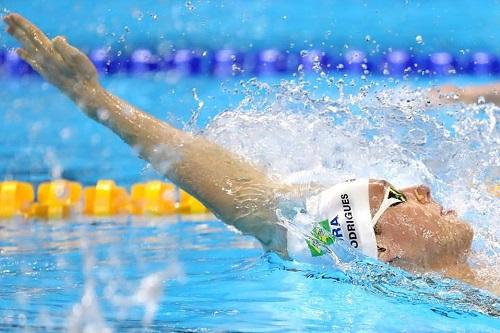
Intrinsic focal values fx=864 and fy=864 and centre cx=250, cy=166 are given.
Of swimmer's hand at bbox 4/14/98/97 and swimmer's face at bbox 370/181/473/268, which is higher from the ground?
swimmer's hand at bbox 4/14/98/97

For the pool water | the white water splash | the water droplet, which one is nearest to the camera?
the pool water

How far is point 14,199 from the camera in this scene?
382 cm

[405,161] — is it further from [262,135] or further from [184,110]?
[184,110]

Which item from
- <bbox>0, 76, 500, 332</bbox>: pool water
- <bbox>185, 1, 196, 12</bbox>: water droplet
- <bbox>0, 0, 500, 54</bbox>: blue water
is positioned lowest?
<bbox>0, 76, 500, 332</bbox>: pool water

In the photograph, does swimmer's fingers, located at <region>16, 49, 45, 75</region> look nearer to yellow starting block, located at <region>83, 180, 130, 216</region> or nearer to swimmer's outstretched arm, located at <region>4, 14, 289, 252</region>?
swimmer's outstretched arm, located at <region>4, 14, 289, 252</region>

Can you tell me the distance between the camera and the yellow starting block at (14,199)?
3.76m

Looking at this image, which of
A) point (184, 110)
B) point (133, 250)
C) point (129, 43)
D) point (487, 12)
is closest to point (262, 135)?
point (133, 250)

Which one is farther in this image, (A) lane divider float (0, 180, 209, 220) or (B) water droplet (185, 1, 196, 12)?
(B) water droplet (185, 1, 196, 12)

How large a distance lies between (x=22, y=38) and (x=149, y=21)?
15.1ft

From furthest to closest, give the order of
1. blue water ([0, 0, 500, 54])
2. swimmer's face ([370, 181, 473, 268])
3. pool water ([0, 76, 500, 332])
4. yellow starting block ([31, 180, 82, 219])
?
1. blue water ([0, 0, 500, 54])
2. yellow starting block ([31, 180, 82, 219])
3. swimmer's face ([370, 181, 473, 268])
4. pool water ([0, 76, 500, 332])

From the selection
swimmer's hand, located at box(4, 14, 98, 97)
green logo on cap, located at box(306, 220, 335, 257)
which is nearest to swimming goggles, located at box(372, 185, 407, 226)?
green logo on cap, located at box(306, 220, 335, 257)

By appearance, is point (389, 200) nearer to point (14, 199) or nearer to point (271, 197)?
point (271, 197)

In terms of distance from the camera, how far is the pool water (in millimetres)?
1831

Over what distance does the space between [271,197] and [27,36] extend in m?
0.68
